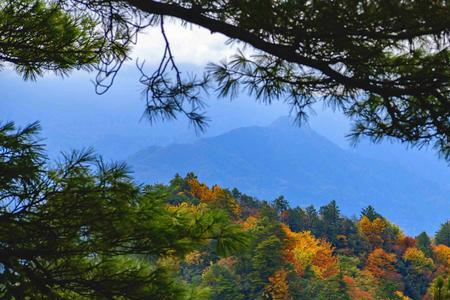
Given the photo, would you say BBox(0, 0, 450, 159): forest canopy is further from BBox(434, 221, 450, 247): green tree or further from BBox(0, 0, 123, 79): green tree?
BBox(434, 221, 450, 247): green tree

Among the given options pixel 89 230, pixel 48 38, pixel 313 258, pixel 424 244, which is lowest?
pixel 313 258

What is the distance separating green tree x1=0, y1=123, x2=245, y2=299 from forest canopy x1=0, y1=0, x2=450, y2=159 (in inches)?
21.6

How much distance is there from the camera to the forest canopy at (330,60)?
2283mm

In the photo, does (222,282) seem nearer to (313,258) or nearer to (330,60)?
(313,258)

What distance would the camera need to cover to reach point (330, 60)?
8.41 feet

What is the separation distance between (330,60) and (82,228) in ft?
5.51

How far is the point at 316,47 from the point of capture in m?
2.53

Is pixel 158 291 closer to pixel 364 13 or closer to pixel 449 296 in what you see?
pixel 364 13

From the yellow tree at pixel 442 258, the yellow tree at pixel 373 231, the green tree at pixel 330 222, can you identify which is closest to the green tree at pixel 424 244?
the yellow tree at pixel 442 258

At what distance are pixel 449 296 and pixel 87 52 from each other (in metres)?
3.75

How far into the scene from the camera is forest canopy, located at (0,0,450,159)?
228cm

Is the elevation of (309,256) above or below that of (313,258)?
above

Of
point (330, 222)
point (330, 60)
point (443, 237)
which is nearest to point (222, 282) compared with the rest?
point (330, 222)

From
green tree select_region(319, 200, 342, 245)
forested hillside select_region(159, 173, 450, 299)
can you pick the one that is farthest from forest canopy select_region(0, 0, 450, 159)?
green tree select_region(319, 200, 342, 245)
